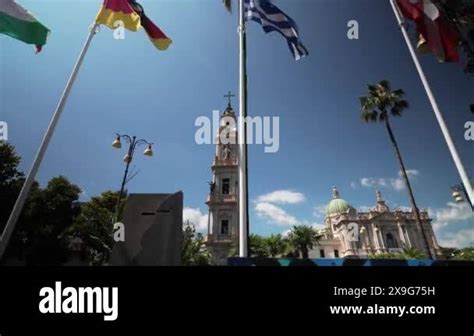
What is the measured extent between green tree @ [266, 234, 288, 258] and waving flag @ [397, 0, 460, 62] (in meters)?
43.0

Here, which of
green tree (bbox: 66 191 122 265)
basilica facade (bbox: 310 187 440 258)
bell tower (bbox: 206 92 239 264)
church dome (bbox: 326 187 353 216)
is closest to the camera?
green tree (bbox: 66 191 122 265)

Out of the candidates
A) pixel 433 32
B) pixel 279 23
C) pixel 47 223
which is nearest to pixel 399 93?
pixel 433 32

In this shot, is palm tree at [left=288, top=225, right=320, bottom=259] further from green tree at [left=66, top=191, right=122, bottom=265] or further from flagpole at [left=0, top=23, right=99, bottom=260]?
flagpole at [left=0, top=23, right=99, bottom=260]

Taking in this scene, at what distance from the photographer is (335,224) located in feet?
252

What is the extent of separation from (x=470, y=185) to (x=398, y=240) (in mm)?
66005

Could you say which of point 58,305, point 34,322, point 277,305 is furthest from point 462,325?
point 34,322

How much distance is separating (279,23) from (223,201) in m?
42.4

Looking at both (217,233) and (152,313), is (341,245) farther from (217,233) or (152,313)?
(152,313)

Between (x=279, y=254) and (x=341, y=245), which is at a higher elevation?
(x=341, y=245)

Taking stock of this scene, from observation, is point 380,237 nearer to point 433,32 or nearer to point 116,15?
point 433,32

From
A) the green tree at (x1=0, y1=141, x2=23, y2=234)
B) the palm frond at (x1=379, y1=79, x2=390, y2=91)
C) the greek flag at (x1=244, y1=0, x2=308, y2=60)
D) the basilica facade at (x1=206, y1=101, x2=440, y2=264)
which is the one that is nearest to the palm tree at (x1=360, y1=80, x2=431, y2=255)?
the palm frond at (x1=379, y1=79, x2=390, y2=91)

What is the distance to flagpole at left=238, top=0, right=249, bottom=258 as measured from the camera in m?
7.25

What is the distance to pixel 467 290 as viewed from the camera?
11.5 ft

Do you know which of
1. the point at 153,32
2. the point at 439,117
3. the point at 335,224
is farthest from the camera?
the point at 335,224
